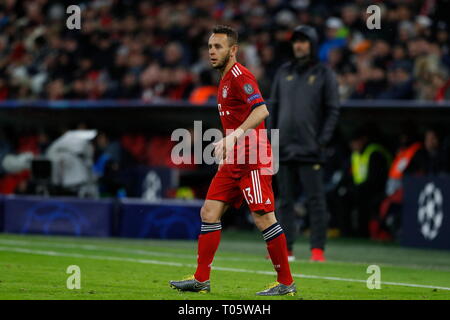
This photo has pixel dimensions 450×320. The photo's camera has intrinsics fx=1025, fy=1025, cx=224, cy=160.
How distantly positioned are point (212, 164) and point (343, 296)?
948 cm

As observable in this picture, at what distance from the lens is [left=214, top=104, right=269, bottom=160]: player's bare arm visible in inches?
263

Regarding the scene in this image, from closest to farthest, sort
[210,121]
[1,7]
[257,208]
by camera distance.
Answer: [257,208] < [210,121] < [1,7]

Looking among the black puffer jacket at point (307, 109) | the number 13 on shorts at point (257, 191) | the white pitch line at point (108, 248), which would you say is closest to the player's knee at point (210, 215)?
the number 13 on shorts at point (257, 191)

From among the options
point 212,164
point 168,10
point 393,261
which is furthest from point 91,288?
point 168,10

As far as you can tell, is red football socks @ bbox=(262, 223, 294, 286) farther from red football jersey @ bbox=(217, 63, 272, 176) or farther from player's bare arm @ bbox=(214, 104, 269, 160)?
player's bare arm @ bbox=(214, 104, 269, 160)

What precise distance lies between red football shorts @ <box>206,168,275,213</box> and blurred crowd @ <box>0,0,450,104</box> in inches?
211

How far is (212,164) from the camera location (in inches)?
651

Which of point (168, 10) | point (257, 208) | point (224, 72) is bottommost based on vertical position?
point (257, 208)

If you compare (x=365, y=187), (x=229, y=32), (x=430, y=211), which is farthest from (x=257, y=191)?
(x=365, y=187)

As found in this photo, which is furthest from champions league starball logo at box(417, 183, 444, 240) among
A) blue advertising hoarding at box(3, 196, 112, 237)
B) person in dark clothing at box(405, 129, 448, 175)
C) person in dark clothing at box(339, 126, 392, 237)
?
blue advertising hoarding at box(3, 196, 112, 237)

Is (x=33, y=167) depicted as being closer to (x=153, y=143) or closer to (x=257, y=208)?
(x=153, y=143)

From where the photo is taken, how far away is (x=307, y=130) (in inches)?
411

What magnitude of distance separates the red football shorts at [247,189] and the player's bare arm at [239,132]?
392mm

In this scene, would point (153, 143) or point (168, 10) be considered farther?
point (168, 10)
